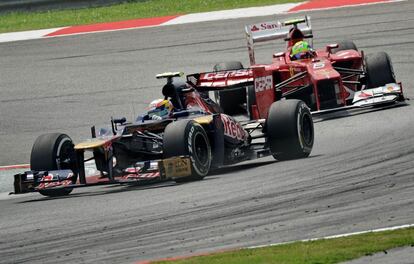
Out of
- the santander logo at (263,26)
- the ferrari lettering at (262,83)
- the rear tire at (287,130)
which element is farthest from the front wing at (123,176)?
the santander logo at (263,26)

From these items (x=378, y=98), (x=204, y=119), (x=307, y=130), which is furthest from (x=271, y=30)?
(x=204, y=119)

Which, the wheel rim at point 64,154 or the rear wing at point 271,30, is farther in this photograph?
the rear wing at point 271,30

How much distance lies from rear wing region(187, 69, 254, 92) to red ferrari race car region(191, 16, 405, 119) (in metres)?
0.86

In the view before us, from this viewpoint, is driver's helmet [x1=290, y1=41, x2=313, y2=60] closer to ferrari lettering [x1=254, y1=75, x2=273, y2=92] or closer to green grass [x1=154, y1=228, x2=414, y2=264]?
ferrari lettering [x1=254, y1=75, x2=273, y2=92]

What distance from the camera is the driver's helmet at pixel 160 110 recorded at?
15195mm

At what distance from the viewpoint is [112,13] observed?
3139 centimetres

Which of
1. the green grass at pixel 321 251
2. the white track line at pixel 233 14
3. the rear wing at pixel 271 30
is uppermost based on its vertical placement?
the white track line at pixel 233 14

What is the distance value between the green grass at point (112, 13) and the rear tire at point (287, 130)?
47.1ft

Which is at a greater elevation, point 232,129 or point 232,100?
point 232,100

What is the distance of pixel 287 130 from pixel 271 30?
5861 millimetres

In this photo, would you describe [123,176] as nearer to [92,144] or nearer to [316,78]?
[92,144]

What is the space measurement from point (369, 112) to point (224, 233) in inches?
356

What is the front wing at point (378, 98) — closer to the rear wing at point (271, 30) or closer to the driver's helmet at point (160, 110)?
the rear wing at point (271, 30)

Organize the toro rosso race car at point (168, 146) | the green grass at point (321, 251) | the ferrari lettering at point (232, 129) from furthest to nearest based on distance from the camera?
the ferrari lettering at point (232, 129) < the toro rosso race car at point (168, 146) < the green grass at point (321, 251)
